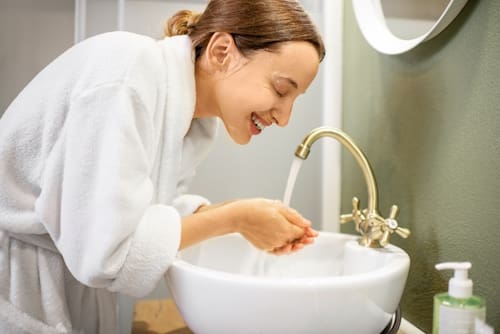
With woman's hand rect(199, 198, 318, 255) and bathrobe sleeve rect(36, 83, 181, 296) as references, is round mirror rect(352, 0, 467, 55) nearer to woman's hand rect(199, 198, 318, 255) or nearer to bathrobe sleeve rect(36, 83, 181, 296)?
woman's hand rect(199, 198, 318, 255)

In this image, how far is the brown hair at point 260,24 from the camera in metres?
0.89

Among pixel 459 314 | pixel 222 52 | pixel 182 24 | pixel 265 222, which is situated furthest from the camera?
pixel 182 24

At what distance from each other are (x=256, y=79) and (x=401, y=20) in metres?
0.41

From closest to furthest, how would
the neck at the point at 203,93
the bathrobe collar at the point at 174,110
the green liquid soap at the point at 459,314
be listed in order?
the green liquid soap at the point at 459,314
the bathrobe collar at the point at 174,110
the neck at the point at 203,93

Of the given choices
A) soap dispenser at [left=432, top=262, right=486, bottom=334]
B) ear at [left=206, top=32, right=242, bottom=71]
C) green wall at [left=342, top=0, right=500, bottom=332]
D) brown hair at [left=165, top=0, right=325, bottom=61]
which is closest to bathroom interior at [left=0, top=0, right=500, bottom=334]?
green wall at [left=342, top=0, right=500, bottom=332]

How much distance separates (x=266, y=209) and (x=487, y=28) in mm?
477

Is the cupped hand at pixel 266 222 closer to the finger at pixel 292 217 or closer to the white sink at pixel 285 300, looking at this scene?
the finger at pixel 292 217

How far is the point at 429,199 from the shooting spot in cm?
95

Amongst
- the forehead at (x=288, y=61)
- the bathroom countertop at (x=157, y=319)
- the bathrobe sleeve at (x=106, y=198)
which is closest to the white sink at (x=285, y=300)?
the bathrobe sleeve at (x=106, y=198)

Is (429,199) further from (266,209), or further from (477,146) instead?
(266,209)

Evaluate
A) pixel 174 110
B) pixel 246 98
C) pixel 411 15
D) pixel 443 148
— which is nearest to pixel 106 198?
pixel 174 110

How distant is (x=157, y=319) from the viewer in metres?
1.11

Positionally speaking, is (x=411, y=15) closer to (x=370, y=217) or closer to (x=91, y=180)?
(x=370, y=217)

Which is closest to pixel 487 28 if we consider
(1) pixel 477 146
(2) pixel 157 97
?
(1) pixel 477 146
